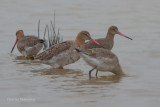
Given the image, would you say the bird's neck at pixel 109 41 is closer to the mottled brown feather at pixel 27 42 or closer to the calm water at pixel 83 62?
the calm water at pixel 83 62

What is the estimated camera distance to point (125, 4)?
18.8 m

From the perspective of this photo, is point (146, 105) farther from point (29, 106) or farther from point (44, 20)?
point (44, 20)

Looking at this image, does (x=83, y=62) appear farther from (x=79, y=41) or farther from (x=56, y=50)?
(x=56, y=50)

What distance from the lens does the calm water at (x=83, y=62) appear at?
8.23 m

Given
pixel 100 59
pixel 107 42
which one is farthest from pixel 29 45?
pixel 100 59

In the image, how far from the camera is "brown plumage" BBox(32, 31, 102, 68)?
1080 cm

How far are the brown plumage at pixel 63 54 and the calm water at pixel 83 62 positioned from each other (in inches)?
8.4

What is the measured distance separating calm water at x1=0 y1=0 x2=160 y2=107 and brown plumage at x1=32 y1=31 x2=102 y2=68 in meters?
0.21

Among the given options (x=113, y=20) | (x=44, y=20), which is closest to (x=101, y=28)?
(x=113, y=20)

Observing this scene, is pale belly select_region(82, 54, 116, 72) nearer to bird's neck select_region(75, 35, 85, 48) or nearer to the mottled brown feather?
bird's neck select_region(75, 35, 85, 48)

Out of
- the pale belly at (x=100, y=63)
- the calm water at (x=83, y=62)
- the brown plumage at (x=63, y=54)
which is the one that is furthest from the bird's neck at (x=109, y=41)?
the pale belly at (x=100, y=63)

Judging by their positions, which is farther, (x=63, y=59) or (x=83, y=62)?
(x=83, y=62)

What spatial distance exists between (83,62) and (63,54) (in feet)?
3.08

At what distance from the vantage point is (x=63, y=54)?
428 inches
